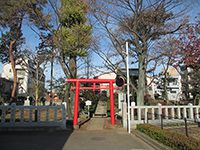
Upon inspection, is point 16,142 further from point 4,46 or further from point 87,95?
point 4,46

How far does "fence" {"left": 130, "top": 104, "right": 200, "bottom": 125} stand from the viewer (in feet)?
47.1

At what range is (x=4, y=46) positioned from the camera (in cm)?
2920

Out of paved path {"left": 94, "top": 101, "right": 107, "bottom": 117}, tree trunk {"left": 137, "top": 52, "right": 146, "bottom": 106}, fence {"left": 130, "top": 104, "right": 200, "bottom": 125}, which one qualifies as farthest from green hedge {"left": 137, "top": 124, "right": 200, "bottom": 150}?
paved path {"left": 94, "top": 101, "right": 107, "bottom": 117}

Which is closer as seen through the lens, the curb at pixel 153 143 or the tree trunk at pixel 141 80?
the curb at pixel 153 143

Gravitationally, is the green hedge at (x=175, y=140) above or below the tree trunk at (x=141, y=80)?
below

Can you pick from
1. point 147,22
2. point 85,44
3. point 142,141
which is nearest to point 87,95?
point 85,44

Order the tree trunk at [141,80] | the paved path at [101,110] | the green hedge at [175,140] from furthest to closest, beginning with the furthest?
1. the paved path at [101,110]
2. the tree trunk at [141,80]
3. the green hedge at [175,140]

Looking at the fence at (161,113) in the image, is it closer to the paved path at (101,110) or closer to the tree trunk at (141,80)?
the tree trunk at (141,80)

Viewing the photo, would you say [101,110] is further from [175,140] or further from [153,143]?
[175,140]

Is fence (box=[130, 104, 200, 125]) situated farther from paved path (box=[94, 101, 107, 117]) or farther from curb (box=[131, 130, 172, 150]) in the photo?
paved path (box=[94, 101, 107, 117])

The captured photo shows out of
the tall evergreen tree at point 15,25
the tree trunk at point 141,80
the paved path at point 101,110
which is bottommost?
the paved path at point 101,110

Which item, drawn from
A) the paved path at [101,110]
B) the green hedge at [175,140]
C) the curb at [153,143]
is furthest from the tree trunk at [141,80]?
the paved path at [101,110]

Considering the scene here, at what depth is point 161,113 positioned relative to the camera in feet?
48.5

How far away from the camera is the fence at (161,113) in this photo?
47.1 ft
